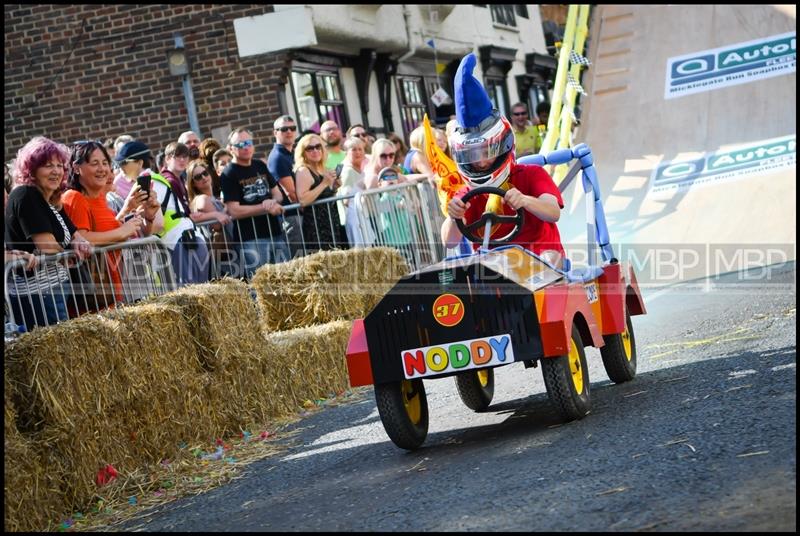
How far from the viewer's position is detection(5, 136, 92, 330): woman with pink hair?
7.89 metres

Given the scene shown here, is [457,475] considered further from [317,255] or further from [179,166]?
[179,166]

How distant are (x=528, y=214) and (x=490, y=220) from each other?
379 millimetres

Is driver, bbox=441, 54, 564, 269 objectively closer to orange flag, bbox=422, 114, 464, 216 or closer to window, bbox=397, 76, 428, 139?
orange flag, bbox=422, 114, 464, 216

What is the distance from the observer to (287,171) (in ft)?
40.5

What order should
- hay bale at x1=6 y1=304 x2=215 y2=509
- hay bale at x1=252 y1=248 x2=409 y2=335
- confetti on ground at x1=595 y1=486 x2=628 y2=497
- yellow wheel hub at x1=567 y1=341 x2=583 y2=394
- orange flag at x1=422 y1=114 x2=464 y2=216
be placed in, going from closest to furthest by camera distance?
confetti on ground at x1=595 y1=486 x2=628 y2=497, hay bale at x1=6 y1=304 x2=215 y2=509, yellow wheel hub at x1=567 y1=341 x2=583 y2=394, orange flag at x1=422 y1=114 x2=464 y2=216, hay bale at x1=252 y1=248 x2=409 y2=335

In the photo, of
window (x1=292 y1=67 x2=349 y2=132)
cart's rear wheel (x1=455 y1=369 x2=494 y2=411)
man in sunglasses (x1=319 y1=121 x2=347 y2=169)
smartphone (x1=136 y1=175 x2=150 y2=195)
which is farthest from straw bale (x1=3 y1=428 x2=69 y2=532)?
window (x1=292 y1=67 x2=349 y2=132)

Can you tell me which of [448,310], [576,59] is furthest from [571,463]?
[576,59]

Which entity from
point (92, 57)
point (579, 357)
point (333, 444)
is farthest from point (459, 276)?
point (92, 57)

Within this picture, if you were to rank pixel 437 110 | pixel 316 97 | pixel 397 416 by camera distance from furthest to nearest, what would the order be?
1. pixel 437 110
2. pixel 316 97
3. pixel 397 416

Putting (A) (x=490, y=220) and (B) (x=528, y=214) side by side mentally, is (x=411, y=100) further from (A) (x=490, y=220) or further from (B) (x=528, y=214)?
(A) (x=490, y=220)

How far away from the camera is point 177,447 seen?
7.69 metres

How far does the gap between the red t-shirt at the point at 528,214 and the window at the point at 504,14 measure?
23.2 meters

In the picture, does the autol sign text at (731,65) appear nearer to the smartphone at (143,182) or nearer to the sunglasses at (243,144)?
the sunglasses at (243,144)

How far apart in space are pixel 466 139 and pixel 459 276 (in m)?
1.08
